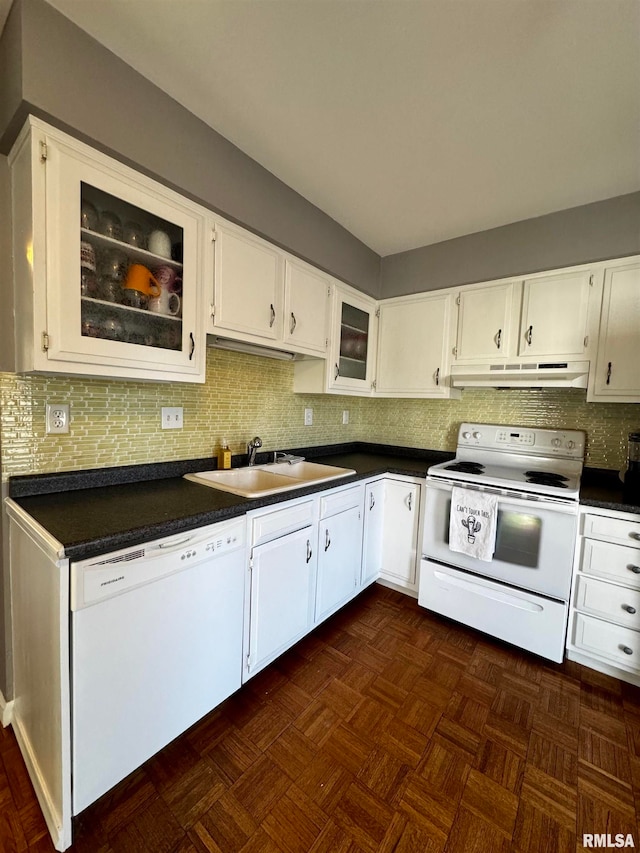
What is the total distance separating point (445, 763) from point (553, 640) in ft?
2.88

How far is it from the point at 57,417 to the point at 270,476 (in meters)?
1.05

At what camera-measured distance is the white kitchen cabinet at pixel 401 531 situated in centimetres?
226

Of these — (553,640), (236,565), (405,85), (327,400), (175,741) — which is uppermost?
(405,85)

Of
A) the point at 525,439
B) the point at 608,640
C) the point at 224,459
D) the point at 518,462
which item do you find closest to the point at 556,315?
the point at 525,439

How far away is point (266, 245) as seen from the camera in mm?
1762

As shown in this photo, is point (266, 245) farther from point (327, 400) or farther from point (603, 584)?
point (603, 584)

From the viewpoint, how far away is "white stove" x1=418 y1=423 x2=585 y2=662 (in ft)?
5.74

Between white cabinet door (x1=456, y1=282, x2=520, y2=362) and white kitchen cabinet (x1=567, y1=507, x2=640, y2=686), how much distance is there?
41.9 inches

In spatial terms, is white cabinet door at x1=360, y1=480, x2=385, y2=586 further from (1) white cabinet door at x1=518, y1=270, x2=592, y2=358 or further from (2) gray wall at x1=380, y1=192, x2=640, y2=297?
(2) gray wall at x1=380, y1=192, x2=640, y2=297

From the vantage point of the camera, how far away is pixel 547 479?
6.36 ft

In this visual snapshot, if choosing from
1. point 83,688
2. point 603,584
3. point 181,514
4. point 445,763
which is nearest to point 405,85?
point 181,514

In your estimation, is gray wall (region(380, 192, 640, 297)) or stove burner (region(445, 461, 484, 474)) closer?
gray wall (region(380, 192, 640, 297))

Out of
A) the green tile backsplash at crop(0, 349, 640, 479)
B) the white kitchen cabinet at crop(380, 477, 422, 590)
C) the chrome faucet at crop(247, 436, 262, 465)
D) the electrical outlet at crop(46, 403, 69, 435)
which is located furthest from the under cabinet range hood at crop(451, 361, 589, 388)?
the electrical outlet at crop(46, 403, 69, 435)

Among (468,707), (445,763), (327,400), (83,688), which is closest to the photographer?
(83,688)
